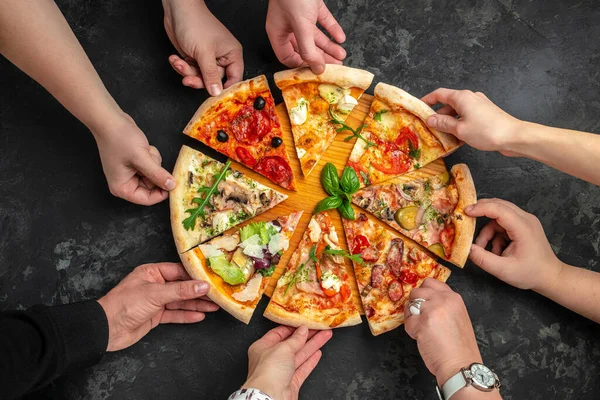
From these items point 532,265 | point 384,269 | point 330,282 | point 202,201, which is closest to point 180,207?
point 202,201

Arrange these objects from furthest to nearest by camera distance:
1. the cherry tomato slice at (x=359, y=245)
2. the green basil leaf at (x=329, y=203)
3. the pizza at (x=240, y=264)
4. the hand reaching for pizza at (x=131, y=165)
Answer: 1. the cherry tomato slice at (x=359, y=245)
2. the green basil leaf at (x=329, y=203)
3. the pizza at (x=240, y=264)
4. the hand reaching for pizza at (x=131, y=165)

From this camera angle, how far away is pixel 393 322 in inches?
162

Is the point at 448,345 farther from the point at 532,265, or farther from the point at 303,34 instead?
the point at 303,34

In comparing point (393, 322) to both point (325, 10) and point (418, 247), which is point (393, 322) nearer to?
point (418, 247)

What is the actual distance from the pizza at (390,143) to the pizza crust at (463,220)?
232 millimetres

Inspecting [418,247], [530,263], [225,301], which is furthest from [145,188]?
[530,263]

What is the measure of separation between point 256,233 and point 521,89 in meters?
2.58

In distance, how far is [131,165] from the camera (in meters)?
3.98

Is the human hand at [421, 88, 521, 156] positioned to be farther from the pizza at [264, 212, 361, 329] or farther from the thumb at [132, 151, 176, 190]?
the thumb at [132, 151, 176, 190]

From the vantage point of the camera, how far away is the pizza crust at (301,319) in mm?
4129

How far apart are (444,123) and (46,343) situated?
10.8 feet

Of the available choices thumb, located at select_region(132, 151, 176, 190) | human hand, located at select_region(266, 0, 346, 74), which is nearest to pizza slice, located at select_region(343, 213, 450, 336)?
human hand, located at select_region(266, 0, 346, 74)

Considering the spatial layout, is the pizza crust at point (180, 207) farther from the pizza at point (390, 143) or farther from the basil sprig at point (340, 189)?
the pizza at point (390, 143)

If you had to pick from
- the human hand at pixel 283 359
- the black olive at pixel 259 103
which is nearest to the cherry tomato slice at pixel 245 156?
the black olive at pixel 259 103
